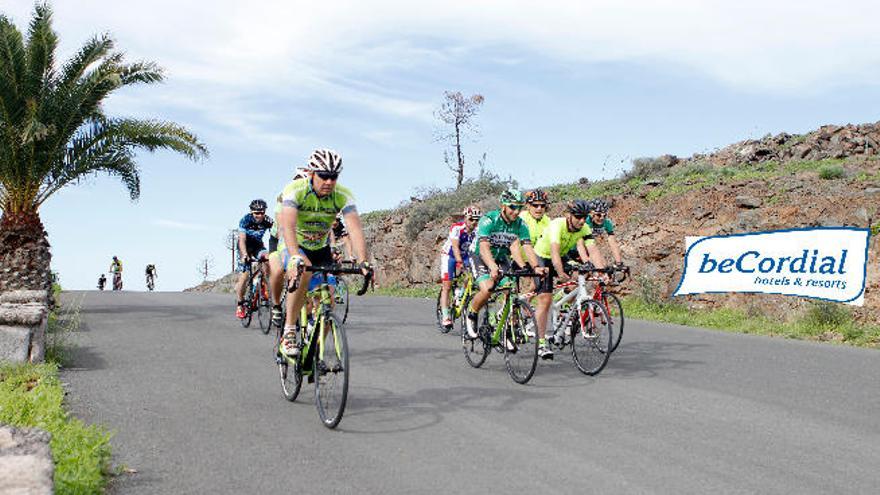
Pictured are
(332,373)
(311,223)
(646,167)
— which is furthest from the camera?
(646,167)

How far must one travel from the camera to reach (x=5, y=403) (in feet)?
23.6

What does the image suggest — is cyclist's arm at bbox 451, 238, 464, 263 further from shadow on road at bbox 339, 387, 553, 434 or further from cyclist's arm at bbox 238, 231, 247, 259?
shadow on road at bbox 339, 387, 553, 434

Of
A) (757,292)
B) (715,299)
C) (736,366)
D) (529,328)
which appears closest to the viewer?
(529,328)

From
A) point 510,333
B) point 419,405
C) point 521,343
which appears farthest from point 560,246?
point 419,405

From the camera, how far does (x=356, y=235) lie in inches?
279

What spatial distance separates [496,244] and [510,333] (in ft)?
3.67

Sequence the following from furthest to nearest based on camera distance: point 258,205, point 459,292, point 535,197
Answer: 1. point 258,205
2. point 459,292
3. point 535,197

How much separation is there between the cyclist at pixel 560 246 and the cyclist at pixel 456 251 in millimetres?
2038

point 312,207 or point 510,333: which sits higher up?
point 312,207

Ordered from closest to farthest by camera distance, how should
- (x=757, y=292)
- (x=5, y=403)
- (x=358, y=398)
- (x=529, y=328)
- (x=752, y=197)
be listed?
1. (x=5, y=403)
2. (x=358, y=398)
3. (x=529, y=328)
4. (x=757, y=292)
5. (x=752, y=197)

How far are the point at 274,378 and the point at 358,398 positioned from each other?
1.52 meters

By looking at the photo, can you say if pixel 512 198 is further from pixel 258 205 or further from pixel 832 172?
pixel 832 172

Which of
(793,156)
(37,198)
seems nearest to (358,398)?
(37,198)

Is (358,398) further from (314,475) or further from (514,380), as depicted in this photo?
(314,475)
